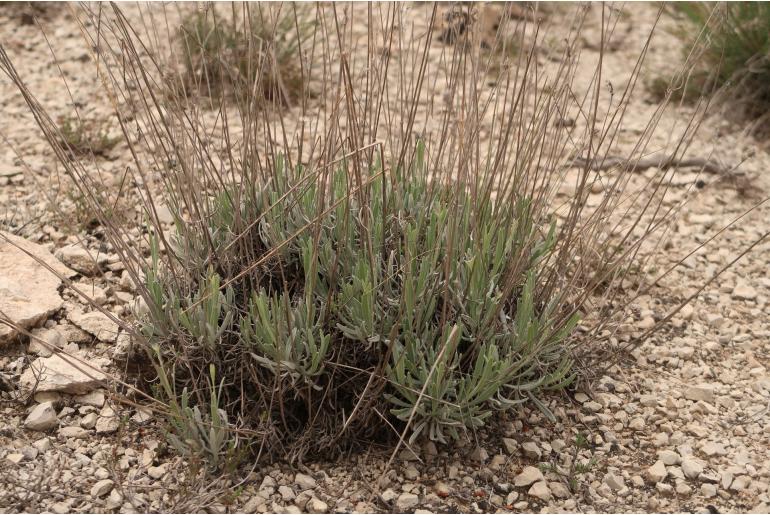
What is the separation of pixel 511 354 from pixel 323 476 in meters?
0.62

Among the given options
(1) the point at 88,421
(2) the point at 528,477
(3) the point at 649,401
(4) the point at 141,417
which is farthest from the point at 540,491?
(1) the point at 88,421

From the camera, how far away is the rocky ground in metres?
2.22

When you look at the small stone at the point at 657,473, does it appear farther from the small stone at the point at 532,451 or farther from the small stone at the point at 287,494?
the small stone at the point at 287,494

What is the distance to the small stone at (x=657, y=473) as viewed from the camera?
2.37 meters

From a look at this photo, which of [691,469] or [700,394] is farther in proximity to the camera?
[700,394]

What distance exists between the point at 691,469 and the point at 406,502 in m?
0.84

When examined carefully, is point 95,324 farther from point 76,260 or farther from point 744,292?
point 744,292

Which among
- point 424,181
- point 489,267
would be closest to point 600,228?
point 489,267

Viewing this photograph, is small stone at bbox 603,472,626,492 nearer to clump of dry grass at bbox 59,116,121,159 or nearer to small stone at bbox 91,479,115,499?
small stone at bbox 91,479,115,499

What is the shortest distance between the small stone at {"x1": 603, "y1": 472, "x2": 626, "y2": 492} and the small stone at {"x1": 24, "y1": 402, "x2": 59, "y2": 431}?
158 cm

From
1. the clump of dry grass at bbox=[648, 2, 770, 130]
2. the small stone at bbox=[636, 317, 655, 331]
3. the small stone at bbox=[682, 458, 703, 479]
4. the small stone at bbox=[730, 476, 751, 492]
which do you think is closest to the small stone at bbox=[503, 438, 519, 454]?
the small stone at bbox=[682, 458, 703, 479]

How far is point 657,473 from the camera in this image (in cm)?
237

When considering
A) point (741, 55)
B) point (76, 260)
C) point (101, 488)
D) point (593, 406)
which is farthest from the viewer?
point (741, 55)

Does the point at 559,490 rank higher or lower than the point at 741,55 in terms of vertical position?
lower
